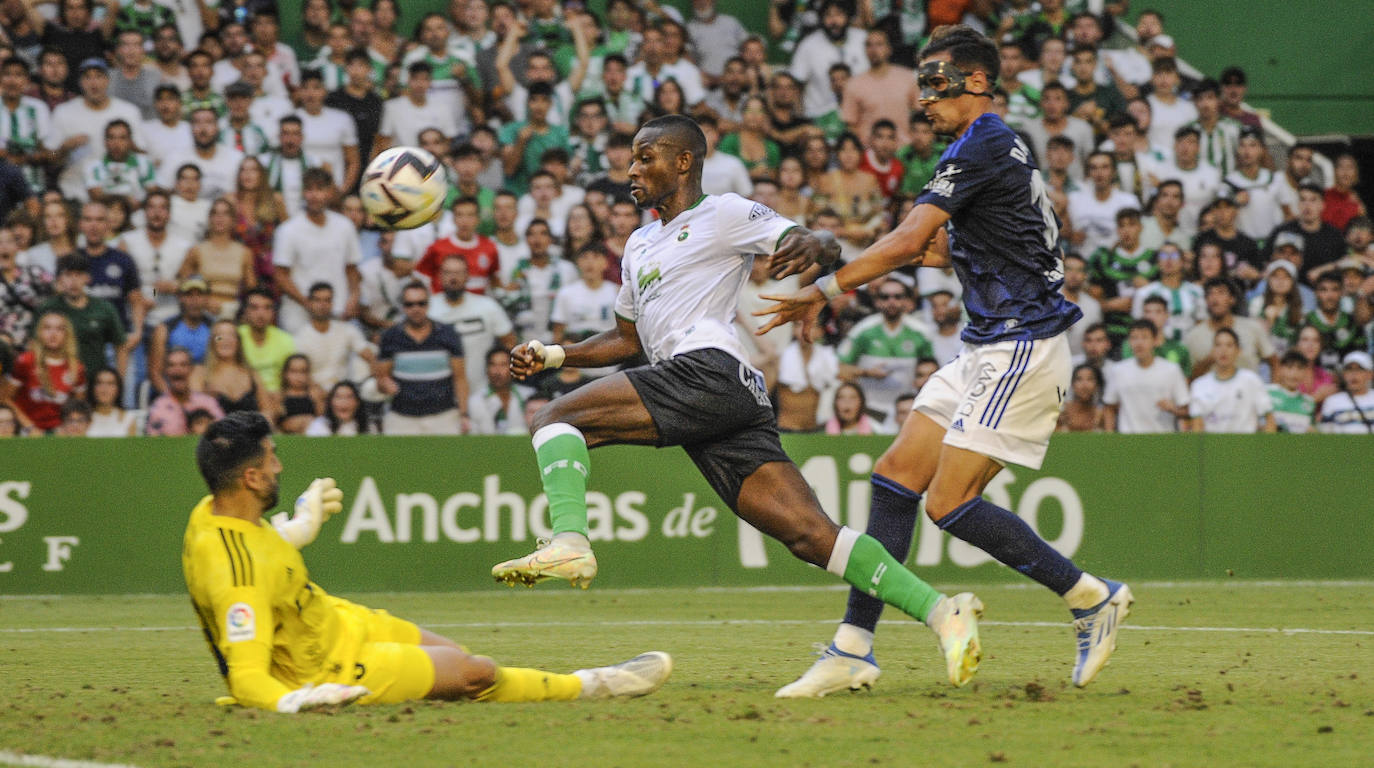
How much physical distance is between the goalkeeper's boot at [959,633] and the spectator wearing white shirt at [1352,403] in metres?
9.67

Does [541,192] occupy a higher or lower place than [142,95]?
lower

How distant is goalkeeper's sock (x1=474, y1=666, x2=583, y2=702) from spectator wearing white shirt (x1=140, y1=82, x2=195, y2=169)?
32.8 ft

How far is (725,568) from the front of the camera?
13617 millimetres

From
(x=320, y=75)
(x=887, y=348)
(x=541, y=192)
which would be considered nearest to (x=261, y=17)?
(x=320, y=75)

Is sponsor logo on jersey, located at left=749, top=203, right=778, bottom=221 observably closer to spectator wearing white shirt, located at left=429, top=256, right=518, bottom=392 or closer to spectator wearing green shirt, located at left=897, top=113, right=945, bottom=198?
spectator wearing white shirt, located at left=429, top=256, right=518, bottom=392

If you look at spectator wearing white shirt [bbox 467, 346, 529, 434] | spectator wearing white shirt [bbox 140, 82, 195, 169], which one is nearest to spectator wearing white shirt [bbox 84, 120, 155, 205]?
spectator wearing white shirt [bbox 140, 82, 195, 169]

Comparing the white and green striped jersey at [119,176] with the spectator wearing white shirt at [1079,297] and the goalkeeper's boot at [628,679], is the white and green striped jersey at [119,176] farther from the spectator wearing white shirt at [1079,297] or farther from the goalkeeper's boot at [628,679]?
the goalkeeper's boot at [628,679]

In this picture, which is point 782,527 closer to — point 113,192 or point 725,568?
point 725,568

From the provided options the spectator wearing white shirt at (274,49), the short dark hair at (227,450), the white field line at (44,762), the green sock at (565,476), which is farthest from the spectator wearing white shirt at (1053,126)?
the white field line at (44,762)

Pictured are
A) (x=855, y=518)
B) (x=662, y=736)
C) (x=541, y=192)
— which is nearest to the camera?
(x=662, y=736)

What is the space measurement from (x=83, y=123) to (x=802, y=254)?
407 inches

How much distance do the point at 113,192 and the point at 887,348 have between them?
6.67 m

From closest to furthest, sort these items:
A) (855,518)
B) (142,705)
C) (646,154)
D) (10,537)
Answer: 1. (142,705)
2. (646,154)
3. (10,537)
4. (855,518)

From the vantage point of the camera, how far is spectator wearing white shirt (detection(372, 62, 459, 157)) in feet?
50.2
